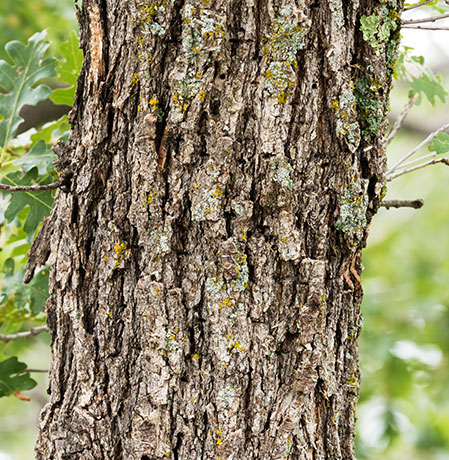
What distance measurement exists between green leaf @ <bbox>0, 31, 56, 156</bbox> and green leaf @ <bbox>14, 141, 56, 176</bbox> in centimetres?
12

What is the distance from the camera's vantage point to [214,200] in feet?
3.10

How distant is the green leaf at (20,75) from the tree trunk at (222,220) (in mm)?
563

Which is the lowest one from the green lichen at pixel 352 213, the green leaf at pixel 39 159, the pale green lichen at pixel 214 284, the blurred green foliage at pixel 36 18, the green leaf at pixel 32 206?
the pale green lichen at pixel 214 284

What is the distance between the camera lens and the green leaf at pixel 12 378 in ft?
5.03

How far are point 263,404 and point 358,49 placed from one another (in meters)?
0.64

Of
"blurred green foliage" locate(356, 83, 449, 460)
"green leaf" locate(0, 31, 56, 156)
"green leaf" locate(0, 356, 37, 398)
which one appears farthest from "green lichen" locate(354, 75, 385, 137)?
"blurred green foliage" locate(356, 83, 449, 460)

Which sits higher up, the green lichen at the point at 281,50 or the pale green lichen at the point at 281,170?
the green lichen at the point at 281,50

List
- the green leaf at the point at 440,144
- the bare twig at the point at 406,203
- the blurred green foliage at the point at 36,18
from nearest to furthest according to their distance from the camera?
the green leaf at the point at 440,144 → the bare twig at the point at 406,203 → the blurred green foliage at the point at 36,18

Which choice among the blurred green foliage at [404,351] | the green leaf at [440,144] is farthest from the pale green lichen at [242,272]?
the blurred green foliage at [404,351]

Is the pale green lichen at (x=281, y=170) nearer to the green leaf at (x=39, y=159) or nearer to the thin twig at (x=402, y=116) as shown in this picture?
the thin twig at (x=402, y=116)

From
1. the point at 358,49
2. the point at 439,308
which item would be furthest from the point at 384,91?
the point at 439,308

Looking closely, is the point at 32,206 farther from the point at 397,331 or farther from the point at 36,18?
the point at 397,331

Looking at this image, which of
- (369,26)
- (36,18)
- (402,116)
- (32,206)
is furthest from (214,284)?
(36,18)

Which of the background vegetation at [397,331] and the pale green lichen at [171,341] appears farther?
the background vegetation at [397,331]
